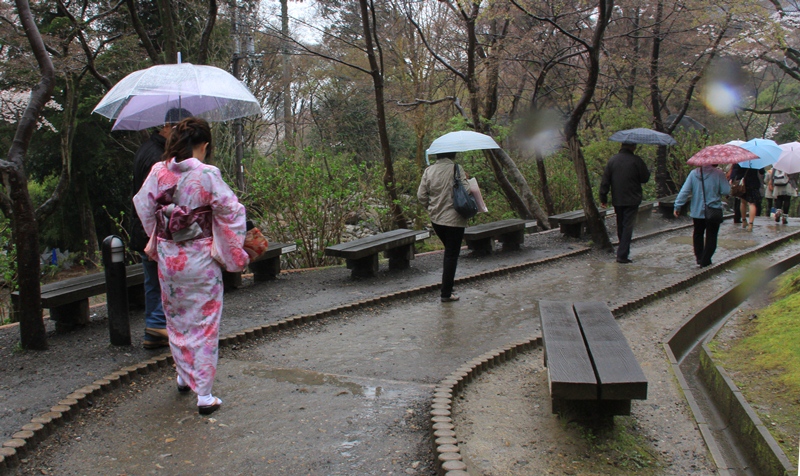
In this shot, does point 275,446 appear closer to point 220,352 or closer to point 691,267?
point 220,352

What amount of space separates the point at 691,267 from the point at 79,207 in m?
16.8

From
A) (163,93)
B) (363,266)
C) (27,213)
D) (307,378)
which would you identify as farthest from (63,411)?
(363,266)

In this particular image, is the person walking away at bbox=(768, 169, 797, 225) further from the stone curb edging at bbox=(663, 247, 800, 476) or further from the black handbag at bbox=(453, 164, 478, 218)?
the black handbag at bbox=(453, 164, 478, 218)

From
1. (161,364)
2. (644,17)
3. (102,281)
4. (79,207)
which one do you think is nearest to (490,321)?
(161,364)

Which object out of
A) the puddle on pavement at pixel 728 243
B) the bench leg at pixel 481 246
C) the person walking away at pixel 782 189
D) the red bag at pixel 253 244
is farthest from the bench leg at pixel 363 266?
the person walking away at pixel 782 189

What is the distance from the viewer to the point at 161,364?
5.00 meters

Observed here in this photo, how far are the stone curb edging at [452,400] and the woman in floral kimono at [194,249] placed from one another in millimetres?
1426

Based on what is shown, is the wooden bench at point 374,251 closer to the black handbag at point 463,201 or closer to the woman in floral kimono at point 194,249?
the black handbag at point 463,201

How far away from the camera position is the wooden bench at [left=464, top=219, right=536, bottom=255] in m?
10.4

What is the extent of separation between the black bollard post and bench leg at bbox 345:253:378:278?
3.80 m

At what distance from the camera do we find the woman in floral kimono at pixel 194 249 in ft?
13.5

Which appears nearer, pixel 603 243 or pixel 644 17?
pixel 603 243

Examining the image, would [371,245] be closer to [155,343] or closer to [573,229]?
[155,343]

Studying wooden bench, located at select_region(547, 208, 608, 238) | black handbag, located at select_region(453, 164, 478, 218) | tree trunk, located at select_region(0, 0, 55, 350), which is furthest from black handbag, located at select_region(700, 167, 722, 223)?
tree trunk, located at select_region(0, 0, 55, 350)
